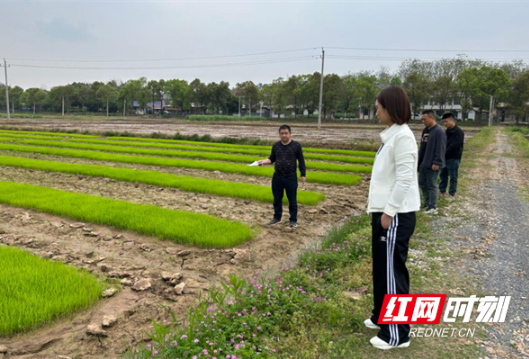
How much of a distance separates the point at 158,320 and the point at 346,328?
6.01 ft

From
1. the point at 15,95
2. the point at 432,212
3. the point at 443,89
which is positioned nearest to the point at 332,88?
the point at 443,89

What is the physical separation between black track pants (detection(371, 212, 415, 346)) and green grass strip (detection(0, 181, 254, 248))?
3.02m

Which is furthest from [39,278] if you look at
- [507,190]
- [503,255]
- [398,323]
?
[507,190]

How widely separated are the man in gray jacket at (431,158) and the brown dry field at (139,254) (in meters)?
1.55

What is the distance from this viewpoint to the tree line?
5778cm

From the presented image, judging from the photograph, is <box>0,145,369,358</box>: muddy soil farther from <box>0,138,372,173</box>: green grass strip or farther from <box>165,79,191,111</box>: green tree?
<box>165,79,191,111</box>: green tree

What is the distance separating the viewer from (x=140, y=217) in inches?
261

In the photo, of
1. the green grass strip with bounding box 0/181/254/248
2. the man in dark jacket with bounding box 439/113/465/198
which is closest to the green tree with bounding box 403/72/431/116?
the man in dark jacket with bounding box 439/113/465/198

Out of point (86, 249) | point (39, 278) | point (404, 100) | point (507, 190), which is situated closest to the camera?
point (404, 100)

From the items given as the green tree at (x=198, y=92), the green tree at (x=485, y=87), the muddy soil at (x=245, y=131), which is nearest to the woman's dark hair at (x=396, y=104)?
the muddy soil at (x=245, y=131)

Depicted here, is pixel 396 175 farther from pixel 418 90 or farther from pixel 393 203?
pixel 418 90

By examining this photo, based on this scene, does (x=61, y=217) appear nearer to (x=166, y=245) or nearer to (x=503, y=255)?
(x=166, y=245)

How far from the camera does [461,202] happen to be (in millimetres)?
8469

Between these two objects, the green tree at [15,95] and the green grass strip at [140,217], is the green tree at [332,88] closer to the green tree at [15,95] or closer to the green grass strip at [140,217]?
the green grass strip at [140,217]
